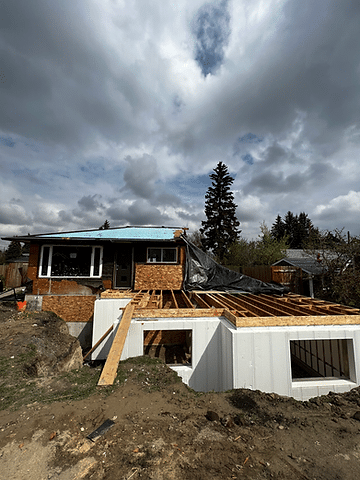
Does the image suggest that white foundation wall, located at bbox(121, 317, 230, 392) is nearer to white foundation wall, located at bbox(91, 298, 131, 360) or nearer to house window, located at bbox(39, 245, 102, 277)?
white foundation wall, located at bbox(91, 298, 131, 360)

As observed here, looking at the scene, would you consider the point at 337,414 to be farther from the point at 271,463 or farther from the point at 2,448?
the point at 2,448

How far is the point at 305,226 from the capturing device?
172 feet

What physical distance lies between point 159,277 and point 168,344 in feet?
11.1

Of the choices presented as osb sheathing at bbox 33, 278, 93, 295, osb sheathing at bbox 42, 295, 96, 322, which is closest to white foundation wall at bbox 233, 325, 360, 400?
osb sheathing at bbox 42, 295, 96, 322

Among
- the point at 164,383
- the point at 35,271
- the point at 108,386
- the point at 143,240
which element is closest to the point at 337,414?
the point at 164,383

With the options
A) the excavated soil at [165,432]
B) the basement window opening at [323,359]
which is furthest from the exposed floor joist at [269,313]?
the excavated soil at [165,432]

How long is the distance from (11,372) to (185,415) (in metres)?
4.38

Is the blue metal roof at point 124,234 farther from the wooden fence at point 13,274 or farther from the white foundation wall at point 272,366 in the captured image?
the wooden fence at point 13,274

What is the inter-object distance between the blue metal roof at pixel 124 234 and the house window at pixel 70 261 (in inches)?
25.2

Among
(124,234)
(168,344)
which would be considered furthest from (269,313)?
(124,234)

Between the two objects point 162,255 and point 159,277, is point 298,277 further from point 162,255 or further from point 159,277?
point 159,277

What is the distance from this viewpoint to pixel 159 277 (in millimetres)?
12367

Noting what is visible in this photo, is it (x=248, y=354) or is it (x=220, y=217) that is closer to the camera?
(x=248, y=354)

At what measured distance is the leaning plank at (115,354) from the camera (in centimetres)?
461
